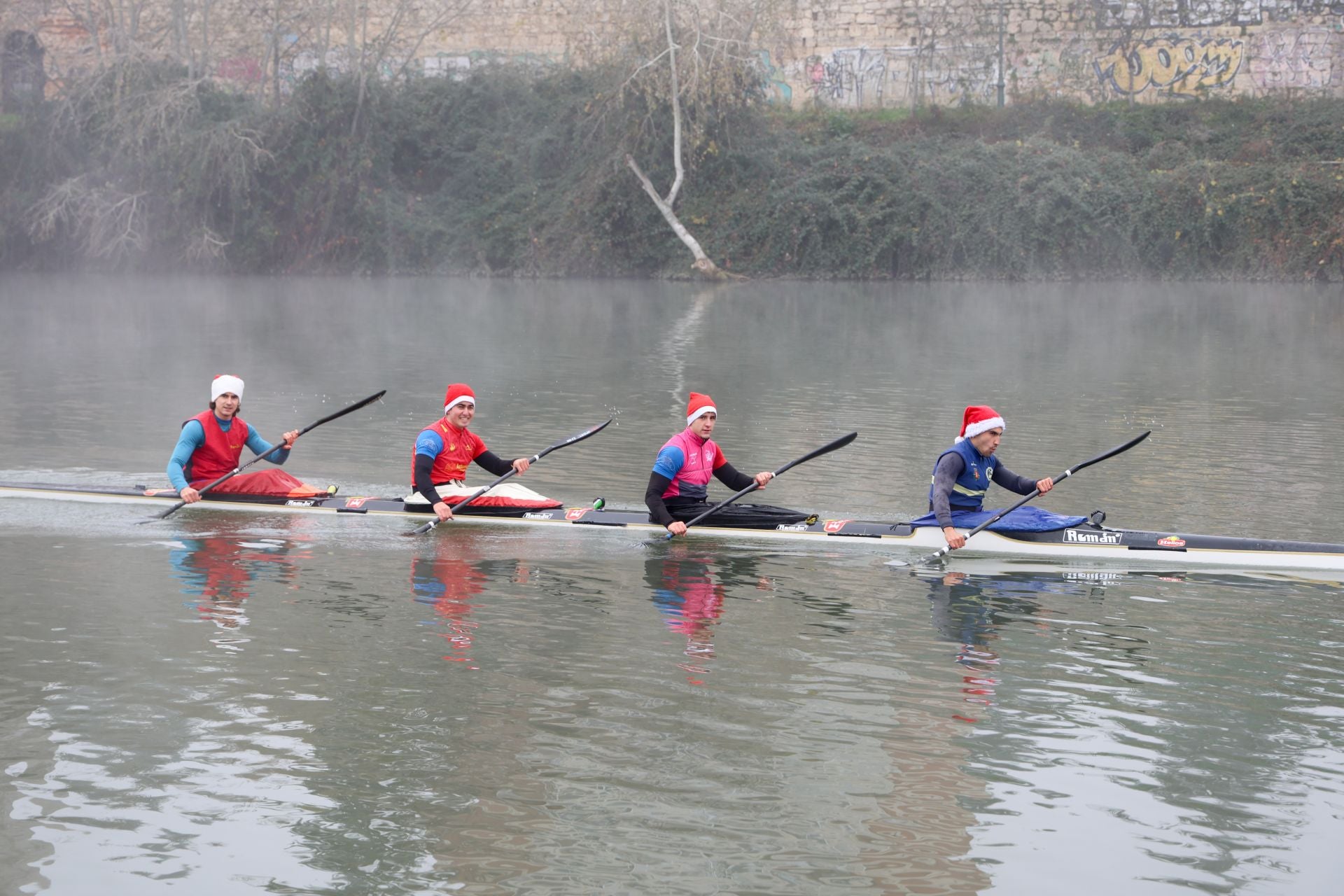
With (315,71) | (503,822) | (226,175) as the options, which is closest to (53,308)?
(226,175)

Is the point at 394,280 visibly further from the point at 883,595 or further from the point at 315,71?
the point at 883,595

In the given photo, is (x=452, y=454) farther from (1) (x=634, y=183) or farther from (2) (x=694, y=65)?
(1) (x=634, y=183)

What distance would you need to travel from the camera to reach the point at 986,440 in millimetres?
11484

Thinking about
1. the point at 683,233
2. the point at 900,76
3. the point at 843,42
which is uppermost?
the point at 843,42

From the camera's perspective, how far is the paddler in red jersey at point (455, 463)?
12.5 metres

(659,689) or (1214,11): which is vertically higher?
(1214,11)

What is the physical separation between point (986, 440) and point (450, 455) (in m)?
4.27

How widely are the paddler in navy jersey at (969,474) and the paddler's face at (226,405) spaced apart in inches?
220

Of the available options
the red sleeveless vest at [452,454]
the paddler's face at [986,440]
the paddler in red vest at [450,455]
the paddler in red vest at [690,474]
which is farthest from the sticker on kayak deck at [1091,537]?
the red sleeveless vest at [452,454]

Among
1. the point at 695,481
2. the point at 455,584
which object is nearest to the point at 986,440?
the point at 695,481

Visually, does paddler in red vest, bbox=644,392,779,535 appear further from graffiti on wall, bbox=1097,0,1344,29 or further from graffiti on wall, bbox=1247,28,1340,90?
graffiti on wall, bbox=1247,28,1340,90

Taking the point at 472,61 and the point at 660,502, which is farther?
the point at 472,61

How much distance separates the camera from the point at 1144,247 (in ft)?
141

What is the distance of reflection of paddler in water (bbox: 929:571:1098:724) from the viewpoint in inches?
347
